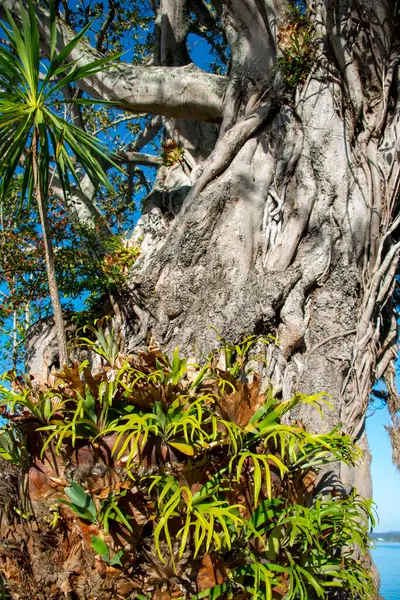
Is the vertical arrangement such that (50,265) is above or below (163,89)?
below

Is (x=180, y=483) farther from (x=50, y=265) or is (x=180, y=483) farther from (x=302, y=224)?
(x=302, y=224)

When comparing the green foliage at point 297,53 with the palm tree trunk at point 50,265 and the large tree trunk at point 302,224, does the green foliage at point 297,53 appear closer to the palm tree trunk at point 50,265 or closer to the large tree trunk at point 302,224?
the large tree trunk at point 302,224

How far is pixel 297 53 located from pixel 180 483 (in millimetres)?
4067

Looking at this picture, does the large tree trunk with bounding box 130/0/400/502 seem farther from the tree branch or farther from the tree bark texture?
the tree branch

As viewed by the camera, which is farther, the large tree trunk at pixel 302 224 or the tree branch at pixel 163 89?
the tree branch at pixel 163 89

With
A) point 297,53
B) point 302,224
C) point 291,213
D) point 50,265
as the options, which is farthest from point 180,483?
point 297,53

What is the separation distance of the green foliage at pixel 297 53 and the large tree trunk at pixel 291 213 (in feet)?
0.17

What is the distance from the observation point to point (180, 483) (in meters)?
2.22

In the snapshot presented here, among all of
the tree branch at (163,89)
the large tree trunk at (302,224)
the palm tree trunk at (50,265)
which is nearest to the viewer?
the palm tree trunk at (50,265)

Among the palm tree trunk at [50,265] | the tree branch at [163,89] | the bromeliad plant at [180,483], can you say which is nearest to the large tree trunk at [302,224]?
the tree branch at [163,89]

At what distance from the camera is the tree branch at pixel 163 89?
5.24 metres

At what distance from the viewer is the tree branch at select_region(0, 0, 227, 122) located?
524 cm

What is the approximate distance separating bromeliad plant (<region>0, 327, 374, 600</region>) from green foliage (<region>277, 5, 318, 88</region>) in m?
3.45

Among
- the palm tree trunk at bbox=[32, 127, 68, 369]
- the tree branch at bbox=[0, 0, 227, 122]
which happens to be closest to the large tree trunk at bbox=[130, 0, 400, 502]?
the tree branch at bbox=[0, 0, 227, 122]
